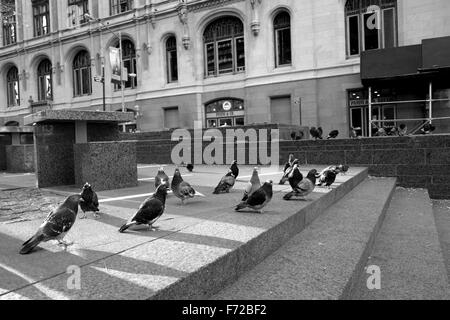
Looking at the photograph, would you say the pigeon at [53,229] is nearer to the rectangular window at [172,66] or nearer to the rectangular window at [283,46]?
the rectangular window at [283,46]

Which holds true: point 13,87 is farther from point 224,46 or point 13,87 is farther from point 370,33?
point 370,33

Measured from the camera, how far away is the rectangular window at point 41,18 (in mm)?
37209

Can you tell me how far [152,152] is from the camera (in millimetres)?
16625

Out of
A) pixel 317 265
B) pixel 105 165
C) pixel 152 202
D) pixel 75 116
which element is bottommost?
pixel 317 265

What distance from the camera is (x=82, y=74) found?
113 ft

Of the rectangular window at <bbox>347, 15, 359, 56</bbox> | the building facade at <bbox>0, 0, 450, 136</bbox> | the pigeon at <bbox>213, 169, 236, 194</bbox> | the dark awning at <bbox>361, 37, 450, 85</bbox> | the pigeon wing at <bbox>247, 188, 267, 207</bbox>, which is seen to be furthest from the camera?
the rectangular window at <bbox>347, 15, 359, 56</bbox>

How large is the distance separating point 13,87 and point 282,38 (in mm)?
29861

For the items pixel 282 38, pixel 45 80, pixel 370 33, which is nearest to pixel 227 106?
pixel 282 38

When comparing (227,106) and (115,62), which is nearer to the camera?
(115,62)

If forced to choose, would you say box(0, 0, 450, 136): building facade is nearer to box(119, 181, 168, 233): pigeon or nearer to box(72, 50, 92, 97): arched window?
box(72, 50, 92, 97): arched window

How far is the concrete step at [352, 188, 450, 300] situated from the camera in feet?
13.4

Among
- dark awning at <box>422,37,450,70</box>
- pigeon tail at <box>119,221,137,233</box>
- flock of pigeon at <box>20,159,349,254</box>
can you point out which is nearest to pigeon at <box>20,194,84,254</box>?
flock of pigeon at <box>20,159,349,254</box>

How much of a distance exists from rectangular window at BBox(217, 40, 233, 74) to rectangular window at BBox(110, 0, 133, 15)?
8698 mm
